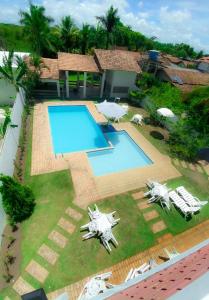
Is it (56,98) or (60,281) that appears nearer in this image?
(60,281)

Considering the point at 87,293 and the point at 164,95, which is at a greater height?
the point at 164,95

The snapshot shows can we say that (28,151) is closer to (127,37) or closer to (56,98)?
(56,98)

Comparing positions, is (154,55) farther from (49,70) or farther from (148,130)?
(49,70)

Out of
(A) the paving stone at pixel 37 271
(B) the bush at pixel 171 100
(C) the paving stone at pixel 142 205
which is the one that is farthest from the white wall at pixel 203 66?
(A) the paving stone at pixel 37 271

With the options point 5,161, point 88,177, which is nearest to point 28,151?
point 5,161

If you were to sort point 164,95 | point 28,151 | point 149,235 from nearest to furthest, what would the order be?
point 149,235
point 28,151
point 164,95

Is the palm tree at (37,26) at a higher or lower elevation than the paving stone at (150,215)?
higher

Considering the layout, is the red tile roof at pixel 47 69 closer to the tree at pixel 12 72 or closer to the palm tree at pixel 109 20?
the tree at pixel 12 72
